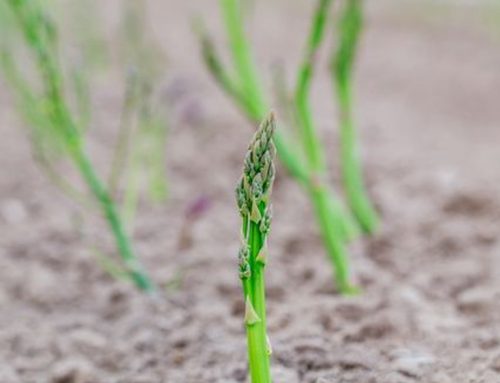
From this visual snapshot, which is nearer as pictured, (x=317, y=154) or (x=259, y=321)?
(x=259, y=321)

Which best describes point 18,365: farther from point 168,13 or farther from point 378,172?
point 168,13

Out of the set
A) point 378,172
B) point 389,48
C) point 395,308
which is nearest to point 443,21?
point 389,48

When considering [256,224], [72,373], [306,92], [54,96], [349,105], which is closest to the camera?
[256,224]

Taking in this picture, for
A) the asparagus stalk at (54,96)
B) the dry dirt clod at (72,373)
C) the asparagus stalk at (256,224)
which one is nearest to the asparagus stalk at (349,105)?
the asparagus stalk at (54,96)

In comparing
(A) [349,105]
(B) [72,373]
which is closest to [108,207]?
(B) [72,373]

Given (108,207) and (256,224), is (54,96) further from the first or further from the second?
(256,224)

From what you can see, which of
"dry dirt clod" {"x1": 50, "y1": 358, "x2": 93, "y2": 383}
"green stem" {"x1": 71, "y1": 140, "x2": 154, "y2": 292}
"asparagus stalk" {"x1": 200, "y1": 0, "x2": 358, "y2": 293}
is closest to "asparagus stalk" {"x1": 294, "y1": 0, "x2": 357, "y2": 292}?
"asparagus stalk" {"x1": 200, "y1": 0, "x2": 358, "y2": 293}

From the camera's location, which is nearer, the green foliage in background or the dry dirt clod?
the dry dirt clod

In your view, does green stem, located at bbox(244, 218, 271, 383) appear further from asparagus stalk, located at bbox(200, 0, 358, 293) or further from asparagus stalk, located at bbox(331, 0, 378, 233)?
asparagus stalk, located at bbox(331, 0, 378, 233)
